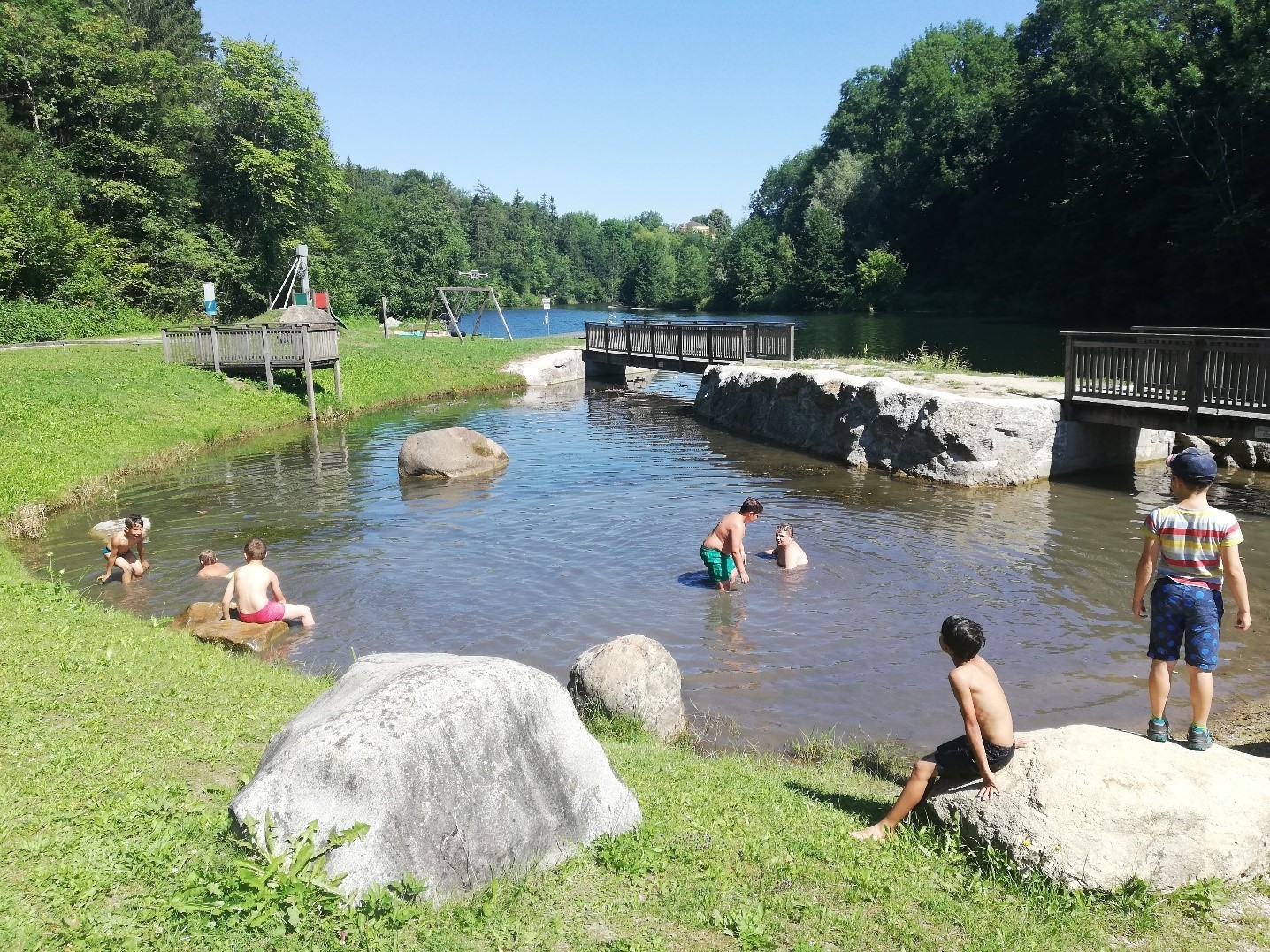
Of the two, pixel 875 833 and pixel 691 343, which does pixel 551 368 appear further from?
pixel 875 833

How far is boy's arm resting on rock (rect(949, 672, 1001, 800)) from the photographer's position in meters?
5.02

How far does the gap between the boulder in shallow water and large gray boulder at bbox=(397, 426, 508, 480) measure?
863cm

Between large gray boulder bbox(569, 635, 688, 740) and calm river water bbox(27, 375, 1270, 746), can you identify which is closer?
large gray boulder bbox(569, 635, 688, 740)

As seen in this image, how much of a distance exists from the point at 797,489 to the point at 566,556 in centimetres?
619

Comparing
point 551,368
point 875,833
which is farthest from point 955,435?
point 551,368

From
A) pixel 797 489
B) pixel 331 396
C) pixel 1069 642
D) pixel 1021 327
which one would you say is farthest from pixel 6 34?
pixel 1021 327

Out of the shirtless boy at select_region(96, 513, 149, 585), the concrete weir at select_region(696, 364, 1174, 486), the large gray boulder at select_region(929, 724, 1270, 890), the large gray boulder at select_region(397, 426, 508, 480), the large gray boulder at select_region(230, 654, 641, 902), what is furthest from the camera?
the large gray boulder at select_region(397, 426, 508, 480)

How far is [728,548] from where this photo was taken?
11.7 meters

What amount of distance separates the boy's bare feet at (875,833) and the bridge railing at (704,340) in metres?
22.7

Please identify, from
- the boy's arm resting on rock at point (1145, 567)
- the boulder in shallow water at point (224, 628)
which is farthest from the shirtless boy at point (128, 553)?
the boy's arm resting on rock at point (1145, 567)

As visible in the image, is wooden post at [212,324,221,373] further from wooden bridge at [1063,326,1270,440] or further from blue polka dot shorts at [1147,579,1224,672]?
blue polka dot shorts at [1147,579,1224,672]

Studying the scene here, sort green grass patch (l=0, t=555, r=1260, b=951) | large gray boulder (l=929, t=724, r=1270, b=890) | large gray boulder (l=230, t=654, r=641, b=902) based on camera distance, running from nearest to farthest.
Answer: green grass patch (l=0, t=555, r=1260, b=951) → large gray boulder (l=230, t=654, r=641, b=902) → large gray boulder (l=929, t=724, r=1270, b=890)

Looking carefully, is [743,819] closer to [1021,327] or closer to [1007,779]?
[1007,779]

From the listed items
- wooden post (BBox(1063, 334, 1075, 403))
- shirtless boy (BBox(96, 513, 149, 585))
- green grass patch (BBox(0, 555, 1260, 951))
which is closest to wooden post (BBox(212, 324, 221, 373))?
shirtless boy (BBox(96, 513, 149, 585))
